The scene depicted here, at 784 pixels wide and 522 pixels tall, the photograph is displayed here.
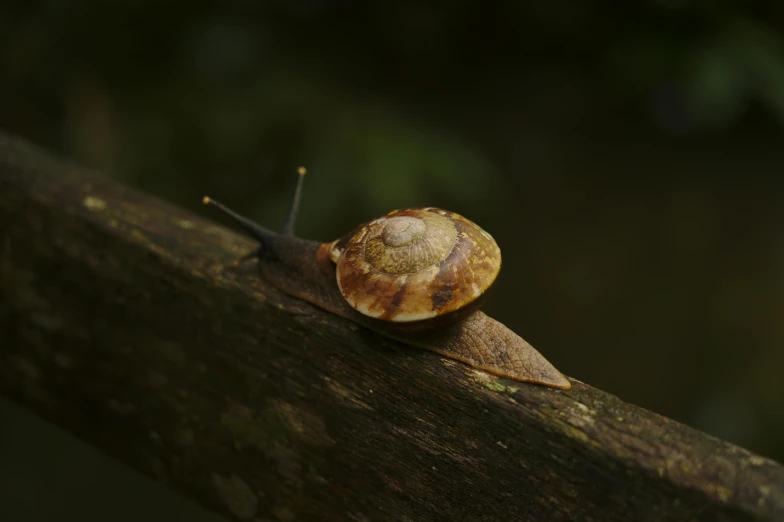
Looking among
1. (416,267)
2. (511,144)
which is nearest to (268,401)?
(416,267)

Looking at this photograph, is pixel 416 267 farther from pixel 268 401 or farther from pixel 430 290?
pixel 268 401

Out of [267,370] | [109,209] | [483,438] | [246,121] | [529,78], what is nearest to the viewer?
[483,438]

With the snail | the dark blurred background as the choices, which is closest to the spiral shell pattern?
the snail

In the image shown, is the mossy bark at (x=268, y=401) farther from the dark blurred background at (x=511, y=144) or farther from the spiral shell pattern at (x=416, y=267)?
the dark blurred background at (x=511, y=144)

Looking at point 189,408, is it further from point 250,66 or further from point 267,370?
point 250,66

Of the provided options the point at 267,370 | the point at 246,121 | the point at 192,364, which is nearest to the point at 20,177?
the point at 192,364

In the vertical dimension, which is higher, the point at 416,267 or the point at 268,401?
the point at 416,267

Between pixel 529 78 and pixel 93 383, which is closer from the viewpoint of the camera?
pixel 93 383
